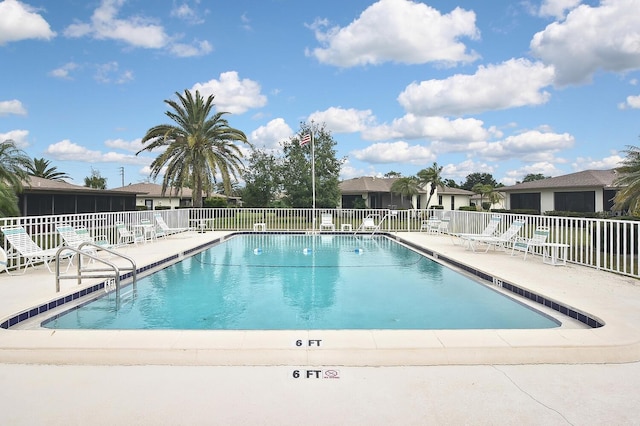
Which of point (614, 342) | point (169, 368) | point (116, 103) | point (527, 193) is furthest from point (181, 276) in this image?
point (527, 193)

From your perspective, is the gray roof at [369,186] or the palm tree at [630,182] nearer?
the palm tree at [630,182]

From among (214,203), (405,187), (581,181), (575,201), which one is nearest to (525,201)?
(575,201)

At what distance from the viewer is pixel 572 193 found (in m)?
30.2

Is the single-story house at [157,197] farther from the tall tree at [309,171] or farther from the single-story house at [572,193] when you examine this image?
the single-story house at [572,193]

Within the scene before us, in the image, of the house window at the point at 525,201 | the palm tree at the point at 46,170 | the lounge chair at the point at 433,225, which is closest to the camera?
the lounge chair at the point at 433,225

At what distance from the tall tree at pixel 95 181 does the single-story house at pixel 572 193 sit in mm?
47746

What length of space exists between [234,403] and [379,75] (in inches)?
780

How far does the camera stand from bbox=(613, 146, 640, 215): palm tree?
46.3 feet

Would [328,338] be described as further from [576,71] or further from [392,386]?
[576,71]

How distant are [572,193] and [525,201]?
4209 millimetres

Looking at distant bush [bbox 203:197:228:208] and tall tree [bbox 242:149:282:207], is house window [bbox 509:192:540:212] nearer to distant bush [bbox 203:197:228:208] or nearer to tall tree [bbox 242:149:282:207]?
tall tree [bbox 242:149:282:207]

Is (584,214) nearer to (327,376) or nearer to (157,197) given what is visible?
(327,376)

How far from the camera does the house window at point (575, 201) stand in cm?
2908

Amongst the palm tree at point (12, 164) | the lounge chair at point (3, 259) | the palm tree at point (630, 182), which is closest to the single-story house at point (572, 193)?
the palm tree at point (630, 182)
